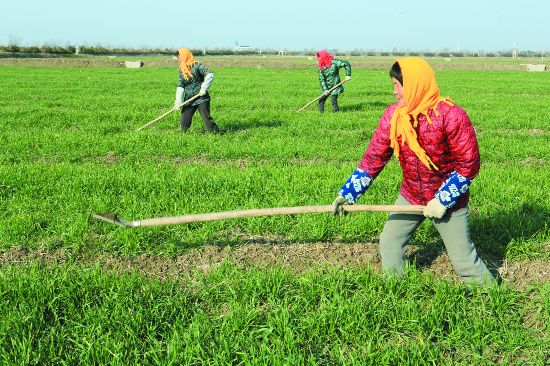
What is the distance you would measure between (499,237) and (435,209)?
1502 mm

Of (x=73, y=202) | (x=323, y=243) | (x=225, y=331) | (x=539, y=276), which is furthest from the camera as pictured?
(x=73, y=202)

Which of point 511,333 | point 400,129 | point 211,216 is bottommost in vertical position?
point 511,333

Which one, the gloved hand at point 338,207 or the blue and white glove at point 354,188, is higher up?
the blue and white glove at point 354,188

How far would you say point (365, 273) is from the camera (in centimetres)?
379

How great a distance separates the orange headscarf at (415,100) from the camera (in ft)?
10.9

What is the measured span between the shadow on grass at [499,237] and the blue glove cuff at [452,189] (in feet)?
2.46

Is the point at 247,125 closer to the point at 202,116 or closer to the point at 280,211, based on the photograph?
the point at 202,116

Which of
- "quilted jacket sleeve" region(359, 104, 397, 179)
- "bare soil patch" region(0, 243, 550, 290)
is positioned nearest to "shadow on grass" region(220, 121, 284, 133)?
"bare soil patch" region(0, 243, 550, 290)

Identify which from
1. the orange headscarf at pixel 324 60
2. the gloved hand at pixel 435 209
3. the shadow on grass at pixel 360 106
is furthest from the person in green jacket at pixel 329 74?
the gloved hand at pixel 435 209

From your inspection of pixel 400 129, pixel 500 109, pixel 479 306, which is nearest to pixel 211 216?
pixel 400 129

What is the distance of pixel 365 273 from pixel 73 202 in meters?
3.26

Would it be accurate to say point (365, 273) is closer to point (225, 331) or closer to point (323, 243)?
point (323, 243)

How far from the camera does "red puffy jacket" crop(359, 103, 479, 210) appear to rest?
11.0 feet

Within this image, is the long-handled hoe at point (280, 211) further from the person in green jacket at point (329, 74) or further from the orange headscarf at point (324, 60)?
the orange headscarf at point (324, 60)
